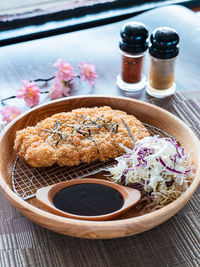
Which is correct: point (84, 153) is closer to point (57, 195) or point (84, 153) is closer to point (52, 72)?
point (57, 195)

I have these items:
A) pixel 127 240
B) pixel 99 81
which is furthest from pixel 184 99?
pixel 127 240

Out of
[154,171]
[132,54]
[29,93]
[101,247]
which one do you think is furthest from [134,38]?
[101,247]

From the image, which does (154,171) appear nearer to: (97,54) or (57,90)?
(57,90)

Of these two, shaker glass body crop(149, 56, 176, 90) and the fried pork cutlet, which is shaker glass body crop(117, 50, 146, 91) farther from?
the fried pork cutlet

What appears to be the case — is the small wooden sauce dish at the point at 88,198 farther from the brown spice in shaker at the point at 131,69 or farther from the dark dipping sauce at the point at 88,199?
the brown spice in shaker at the point at 131,69

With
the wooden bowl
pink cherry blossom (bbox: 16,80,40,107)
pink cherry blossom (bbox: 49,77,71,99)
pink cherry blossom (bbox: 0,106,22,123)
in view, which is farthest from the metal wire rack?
pink cherry blossom (bbox: 49,77,71,99)

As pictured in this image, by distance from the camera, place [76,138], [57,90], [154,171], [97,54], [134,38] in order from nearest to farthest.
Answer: [154,171], [76,138], [134,38], [57,90], [97,54]
